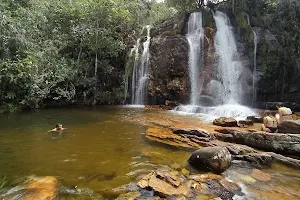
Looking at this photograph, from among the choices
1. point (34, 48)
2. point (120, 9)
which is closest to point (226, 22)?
point (120, 9)

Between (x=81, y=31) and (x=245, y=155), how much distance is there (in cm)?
1355

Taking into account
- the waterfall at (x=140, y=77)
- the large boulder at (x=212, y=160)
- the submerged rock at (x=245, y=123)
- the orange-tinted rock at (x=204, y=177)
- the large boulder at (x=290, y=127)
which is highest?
the waterfall at (x=140, y=77)

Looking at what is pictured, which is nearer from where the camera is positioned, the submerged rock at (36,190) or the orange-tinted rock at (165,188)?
the submerged rock at (36,190)

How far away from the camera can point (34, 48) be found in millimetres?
14719

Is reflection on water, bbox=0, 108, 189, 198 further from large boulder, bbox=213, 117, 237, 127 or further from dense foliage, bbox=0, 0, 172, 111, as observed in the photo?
dense foliage, bbox=0, 0, 172, 111

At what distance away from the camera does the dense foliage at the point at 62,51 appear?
13320 millimetres

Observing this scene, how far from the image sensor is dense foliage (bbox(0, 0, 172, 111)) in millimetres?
13320

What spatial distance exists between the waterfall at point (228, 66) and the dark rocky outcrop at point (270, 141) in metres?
8.75

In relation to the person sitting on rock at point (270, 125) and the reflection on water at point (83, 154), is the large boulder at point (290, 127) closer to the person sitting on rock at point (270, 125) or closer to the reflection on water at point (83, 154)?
the person sitting on rock at point (270, 125)

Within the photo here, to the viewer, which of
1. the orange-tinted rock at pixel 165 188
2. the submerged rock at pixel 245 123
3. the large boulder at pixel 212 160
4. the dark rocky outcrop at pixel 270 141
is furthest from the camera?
the submerged rock at pixel 245 123

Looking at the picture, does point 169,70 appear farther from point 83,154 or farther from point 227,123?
point 83,154

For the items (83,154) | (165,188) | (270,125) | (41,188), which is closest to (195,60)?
(270,125)

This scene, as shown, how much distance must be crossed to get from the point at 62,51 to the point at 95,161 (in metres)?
13.6

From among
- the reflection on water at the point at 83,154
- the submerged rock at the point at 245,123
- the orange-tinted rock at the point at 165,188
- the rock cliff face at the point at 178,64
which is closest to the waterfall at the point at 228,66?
the rock cliff face at the point at 178,64
